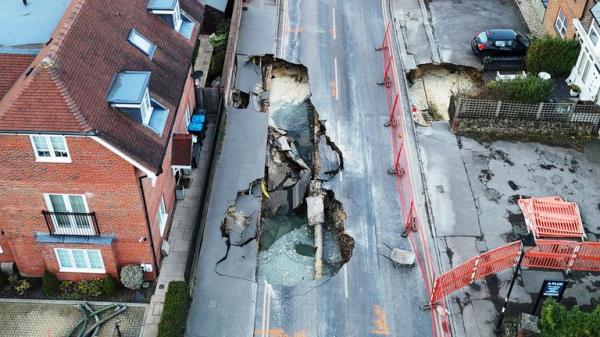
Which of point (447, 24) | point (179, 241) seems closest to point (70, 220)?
point (179, 241)

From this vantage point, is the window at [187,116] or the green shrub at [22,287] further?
the window at [187,116]


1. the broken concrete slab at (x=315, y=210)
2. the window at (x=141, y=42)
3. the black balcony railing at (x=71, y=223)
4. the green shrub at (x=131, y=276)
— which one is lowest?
the broken concrete slab at (x=315, y=210)

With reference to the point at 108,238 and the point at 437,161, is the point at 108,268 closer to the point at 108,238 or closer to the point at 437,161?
the point at 108,238

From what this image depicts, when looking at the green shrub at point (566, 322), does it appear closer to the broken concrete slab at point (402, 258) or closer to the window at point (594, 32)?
the broken concrete slab at point (402, 258)

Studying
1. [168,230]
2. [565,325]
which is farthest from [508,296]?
[168,230]

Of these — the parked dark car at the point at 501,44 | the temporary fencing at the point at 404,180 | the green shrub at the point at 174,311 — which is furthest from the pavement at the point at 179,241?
the parked dark car at the point at 501,44
